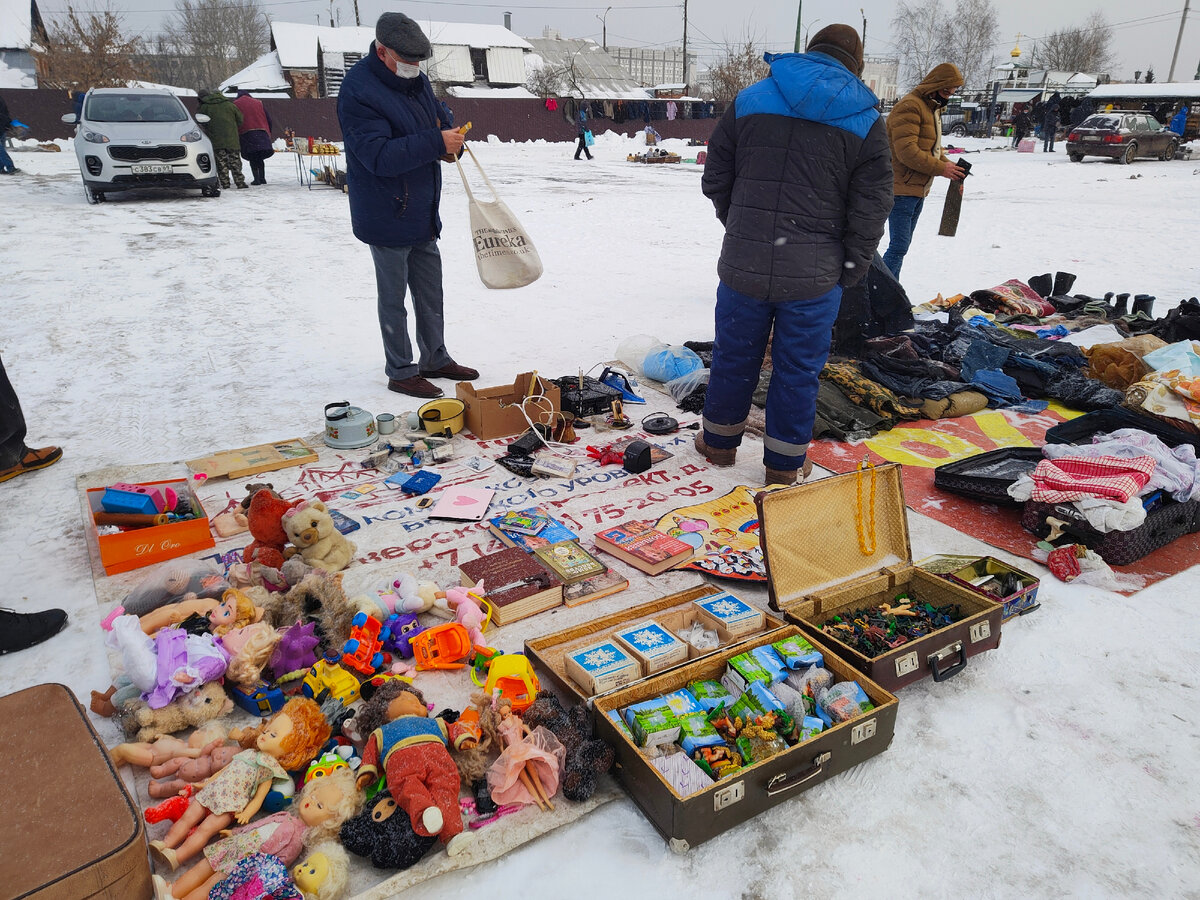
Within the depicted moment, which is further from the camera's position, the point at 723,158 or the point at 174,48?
the point at 174,48

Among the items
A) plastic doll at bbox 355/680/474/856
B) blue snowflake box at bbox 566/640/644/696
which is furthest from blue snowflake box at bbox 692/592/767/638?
plastic doll at bbox 355/680/474/856

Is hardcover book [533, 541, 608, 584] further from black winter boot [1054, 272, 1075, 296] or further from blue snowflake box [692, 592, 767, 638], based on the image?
black winter boot [1054, 272, 1075, 296]

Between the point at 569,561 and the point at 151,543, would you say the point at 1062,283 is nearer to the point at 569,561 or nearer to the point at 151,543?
the point at 569,561

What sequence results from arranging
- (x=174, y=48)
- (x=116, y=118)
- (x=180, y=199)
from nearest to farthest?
(x=116, y=118) < (x=180, y=199) < (x=174, y=48)

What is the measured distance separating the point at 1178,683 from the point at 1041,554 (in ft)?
2.55

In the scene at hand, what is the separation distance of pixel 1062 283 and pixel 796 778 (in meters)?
6.72

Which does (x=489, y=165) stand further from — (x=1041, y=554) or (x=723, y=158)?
(x=1041, y=554)

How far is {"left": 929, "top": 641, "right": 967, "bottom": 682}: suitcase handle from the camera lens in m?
2.24

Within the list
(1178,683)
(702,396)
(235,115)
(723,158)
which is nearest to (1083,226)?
(702,396)

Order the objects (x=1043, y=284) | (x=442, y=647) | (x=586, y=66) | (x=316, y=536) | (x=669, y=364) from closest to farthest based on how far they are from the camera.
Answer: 1. (x=442, y=647)
2. (x=316, y=536)
3. (x=669, y=364)
4. (x=1043, y=284)
5. (x=586, y=66)

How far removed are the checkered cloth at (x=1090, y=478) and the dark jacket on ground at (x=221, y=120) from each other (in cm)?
1279

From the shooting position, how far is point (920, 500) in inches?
141

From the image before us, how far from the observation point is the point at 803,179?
3129 millimetres

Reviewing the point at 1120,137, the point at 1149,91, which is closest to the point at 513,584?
the point at 1120,137
